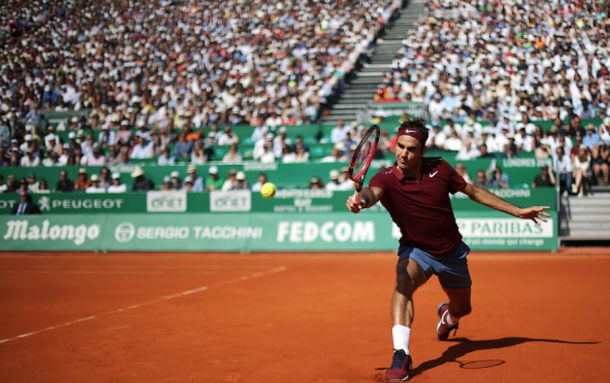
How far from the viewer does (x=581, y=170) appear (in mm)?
17547

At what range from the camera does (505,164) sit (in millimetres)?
18188

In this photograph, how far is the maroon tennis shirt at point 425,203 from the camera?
19.4 ft

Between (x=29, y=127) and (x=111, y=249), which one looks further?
(x=29, y=127)

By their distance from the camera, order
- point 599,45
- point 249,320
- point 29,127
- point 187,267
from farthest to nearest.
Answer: point 29,127 < point 599,45 < point 187,267 < point 249,320

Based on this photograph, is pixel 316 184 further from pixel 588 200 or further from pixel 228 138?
pixel 588 200

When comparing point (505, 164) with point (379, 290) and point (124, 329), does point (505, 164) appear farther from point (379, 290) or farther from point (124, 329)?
point (124, 329)

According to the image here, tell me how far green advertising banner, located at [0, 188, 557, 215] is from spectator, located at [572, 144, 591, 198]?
1014mm

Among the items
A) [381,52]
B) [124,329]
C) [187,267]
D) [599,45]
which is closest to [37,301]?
[124,329]

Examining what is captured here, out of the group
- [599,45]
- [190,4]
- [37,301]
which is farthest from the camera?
[190,4]

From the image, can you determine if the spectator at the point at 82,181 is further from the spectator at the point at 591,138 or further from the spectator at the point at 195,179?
the spectator at the point at 591,138

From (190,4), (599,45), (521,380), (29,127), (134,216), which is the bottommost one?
(521,380)

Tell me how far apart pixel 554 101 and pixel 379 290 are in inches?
481

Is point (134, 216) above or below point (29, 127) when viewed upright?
below

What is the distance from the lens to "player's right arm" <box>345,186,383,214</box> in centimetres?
524
